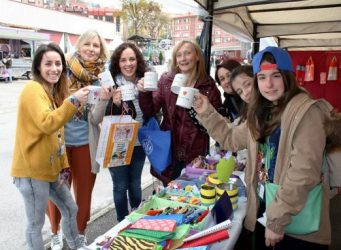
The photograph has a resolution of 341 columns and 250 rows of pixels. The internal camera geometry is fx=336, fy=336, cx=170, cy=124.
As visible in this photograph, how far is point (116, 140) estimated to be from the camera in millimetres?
2721

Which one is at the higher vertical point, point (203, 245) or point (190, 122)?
point (190, 122)

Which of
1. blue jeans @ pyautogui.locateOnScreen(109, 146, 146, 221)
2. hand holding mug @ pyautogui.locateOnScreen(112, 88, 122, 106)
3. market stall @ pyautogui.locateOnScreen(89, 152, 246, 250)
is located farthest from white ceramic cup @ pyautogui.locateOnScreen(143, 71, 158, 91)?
blue jeans @ pyautogui.locateOnScreen(109, 146, 146, 221)

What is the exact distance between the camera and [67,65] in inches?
118

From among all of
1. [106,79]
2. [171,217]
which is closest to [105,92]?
[106,79]

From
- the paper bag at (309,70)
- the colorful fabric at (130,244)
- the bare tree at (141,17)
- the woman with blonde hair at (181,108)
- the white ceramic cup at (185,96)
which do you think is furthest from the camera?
the bare tree at (141,17)

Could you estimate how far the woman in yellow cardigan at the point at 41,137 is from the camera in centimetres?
233

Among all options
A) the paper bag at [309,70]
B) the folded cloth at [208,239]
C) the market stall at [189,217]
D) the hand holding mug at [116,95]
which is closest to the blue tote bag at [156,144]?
the market stall at [189,217]

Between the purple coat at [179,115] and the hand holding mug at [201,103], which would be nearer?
the hand holding mug at [201,103]

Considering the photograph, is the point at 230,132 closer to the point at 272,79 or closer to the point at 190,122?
the point at 190,122

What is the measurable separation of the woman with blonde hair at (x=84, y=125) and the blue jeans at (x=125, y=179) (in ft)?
0.69

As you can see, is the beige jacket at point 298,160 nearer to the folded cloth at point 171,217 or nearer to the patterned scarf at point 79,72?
the folded cloth at point 171,217

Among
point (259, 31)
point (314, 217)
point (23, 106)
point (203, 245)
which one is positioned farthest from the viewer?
point (259, 31)

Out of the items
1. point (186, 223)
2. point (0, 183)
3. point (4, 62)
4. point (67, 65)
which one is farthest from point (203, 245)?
point (4, 62)

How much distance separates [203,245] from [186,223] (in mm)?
230
